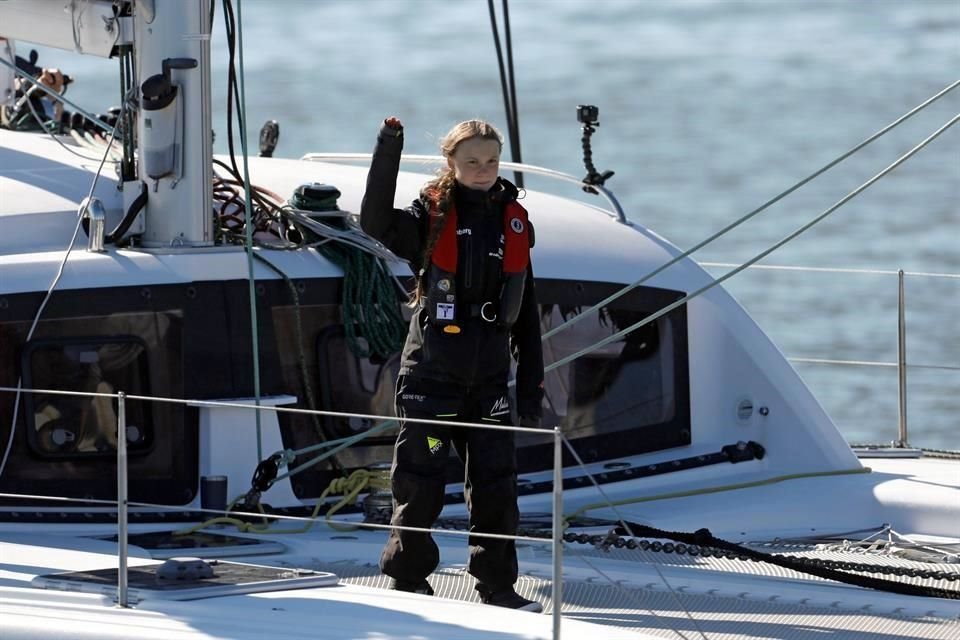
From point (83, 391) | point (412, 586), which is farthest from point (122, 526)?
point (83, 391)

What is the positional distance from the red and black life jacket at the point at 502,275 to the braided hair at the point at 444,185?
1cm

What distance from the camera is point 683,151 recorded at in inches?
891

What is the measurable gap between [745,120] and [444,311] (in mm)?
19431

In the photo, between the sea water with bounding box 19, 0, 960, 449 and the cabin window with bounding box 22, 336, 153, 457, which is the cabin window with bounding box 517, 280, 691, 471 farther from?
the sea water with bounding box 19, 0, 960, 449

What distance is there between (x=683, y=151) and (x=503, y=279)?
17716 mm

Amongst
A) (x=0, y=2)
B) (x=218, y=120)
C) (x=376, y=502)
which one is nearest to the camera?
(x=376, y=502)

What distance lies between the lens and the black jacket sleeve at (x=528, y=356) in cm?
524

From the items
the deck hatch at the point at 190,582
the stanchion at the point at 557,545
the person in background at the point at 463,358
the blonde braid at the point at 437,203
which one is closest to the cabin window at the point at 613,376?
the person in background at the point at 463,358

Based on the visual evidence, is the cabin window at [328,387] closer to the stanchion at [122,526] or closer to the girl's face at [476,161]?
the girl's face at [476,161]

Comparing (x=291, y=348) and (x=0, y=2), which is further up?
(x=0, y=2)

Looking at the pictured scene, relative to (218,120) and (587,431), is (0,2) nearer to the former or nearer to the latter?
(587,431)

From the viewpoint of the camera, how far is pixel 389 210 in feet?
16.5

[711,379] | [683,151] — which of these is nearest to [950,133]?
[683,151]

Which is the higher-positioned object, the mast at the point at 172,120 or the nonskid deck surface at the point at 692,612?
the mast at the point at 172,120
